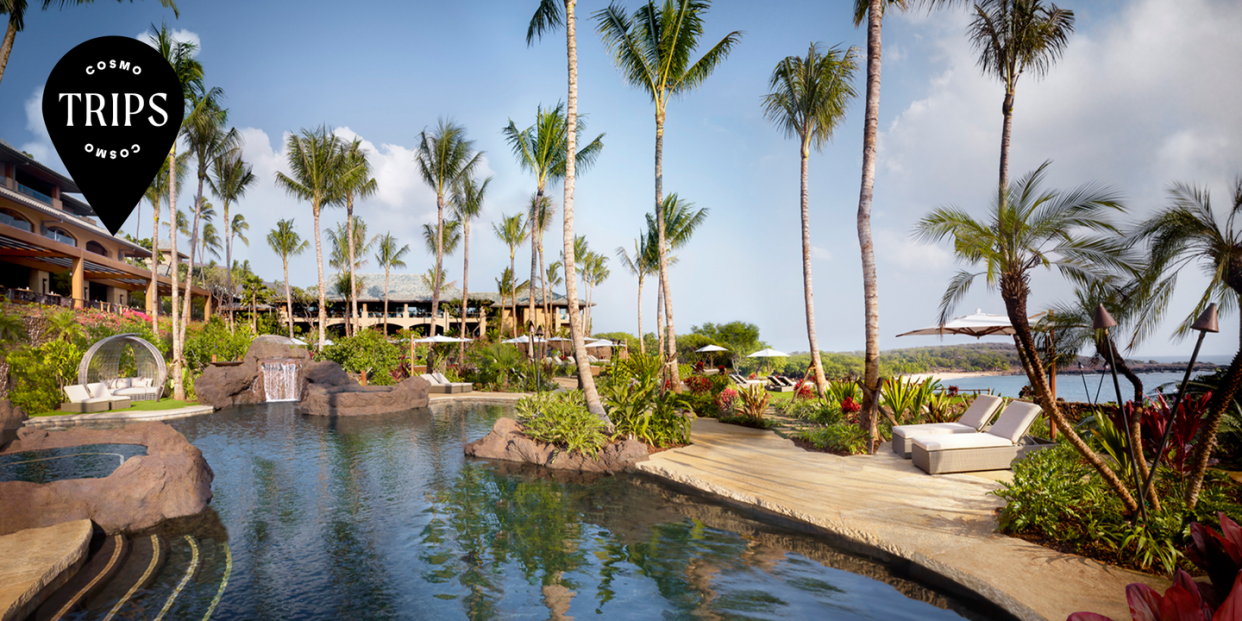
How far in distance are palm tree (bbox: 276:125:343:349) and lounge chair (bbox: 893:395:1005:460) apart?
2619 centimetres

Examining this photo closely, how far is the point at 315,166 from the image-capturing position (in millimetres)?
26859

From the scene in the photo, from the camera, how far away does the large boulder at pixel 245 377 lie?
16828 millimetres

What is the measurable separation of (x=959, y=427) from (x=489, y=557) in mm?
7384

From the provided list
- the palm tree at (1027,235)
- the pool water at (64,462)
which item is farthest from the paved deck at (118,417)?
the palm tree at (1027,235)

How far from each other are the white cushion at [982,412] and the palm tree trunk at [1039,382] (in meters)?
3.25

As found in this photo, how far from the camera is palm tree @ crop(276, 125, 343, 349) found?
26.9 meters

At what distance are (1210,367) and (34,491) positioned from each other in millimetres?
16838

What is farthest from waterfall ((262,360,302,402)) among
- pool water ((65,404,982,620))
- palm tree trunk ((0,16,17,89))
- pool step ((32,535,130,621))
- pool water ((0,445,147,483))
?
pool step ((32,535,130,621))

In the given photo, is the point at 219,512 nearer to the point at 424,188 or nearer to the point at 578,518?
the point at 578,518

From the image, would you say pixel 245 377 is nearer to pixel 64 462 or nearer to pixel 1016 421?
pixel 64 462

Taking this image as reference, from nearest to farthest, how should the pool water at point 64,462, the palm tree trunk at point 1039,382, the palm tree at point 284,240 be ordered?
the palm tree trunk at point 1039,382 → the pool water at point 64,462 → the palm tree at point 284,240

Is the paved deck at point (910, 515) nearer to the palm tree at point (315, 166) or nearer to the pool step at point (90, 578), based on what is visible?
the pool step at point (90, 578)

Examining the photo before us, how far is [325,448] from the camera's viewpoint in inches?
417

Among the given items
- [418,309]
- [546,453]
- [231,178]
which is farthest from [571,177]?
[418,309]
